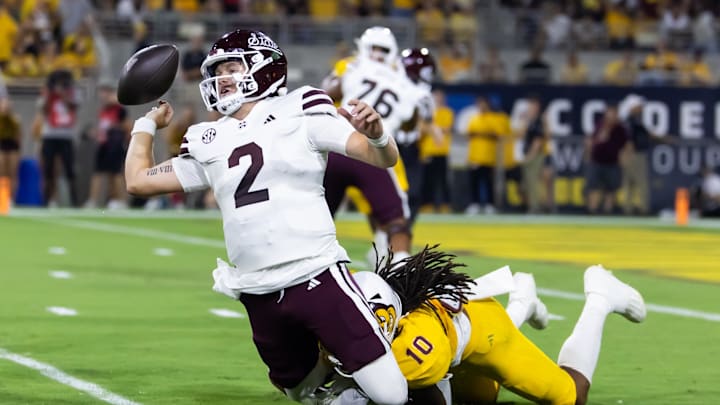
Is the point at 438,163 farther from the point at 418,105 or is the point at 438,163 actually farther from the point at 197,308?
the point at 197,308

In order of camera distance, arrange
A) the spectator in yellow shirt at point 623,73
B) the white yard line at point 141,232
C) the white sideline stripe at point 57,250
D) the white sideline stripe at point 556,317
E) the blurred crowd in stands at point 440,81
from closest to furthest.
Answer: the white sideline stripe at point 556,317 < the white sideline stripe at point 57,250 < the white yard line at point 141,232 < the blurred crowd in stands at point 440,81 < the spectator in yellow shirt at point 623,73

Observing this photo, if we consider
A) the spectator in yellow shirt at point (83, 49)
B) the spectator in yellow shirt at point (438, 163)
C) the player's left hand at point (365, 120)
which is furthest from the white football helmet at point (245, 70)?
the spectator in yellow shirt at point (83, 49)

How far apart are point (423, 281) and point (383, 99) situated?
567 cm

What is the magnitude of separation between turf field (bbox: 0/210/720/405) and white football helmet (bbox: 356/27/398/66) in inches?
76.1

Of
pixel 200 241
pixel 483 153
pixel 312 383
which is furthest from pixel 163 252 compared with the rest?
pixel 312 383

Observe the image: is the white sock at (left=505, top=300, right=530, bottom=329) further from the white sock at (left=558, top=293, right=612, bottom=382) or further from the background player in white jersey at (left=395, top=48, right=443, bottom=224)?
the background player in white jersey at (left=395, top=48, right=443, bottom=224)

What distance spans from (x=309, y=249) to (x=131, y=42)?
17.5m

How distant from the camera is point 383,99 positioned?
11.5 meters

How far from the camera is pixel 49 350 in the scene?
780 centimetres

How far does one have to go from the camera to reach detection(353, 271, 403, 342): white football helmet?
18.6 feet

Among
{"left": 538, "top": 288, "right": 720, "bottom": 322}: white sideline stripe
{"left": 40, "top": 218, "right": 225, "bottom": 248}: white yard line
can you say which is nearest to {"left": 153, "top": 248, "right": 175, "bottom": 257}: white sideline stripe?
{"left": 40, "top": 218, "right": 225, "bottom": 248}: white yard line

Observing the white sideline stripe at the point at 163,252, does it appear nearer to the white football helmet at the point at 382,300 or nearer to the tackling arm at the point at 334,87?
the tackling arm at the point at 334,87

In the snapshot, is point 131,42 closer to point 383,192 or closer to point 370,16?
point 370,16

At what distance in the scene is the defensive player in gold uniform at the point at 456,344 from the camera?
5.69 meters
